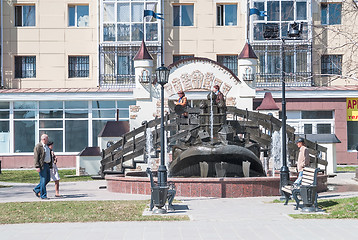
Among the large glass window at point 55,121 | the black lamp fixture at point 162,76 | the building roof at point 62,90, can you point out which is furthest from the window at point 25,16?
the black lamp fixture at point 162,76

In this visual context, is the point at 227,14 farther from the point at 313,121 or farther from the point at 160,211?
the point at 160,211

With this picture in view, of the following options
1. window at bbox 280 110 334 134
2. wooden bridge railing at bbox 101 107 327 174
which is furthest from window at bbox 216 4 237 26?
wooden bridge railing at bbox 101 107 327 174

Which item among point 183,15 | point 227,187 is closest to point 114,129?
point 183,15

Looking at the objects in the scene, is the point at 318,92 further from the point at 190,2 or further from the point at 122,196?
the point at 122,196

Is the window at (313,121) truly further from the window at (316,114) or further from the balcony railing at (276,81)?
the balcony railing at (276,81)

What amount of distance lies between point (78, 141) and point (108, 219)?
26367mm

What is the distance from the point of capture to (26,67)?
41.3 meters

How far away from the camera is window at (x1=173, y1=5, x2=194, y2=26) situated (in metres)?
41.8

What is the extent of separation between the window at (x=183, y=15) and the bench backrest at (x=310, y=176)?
1046 inches

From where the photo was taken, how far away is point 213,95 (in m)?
22.4

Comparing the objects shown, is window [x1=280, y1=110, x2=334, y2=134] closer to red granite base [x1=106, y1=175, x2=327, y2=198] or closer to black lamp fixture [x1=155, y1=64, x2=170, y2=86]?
red granite base [x1=106, y1=175, x2=327, y2=198]

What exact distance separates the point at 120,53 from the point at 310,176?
2654cm

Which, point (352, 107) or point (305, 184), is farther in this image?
point (352, 107)

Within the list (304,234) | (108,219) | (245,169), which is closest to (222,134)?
(245,169)
